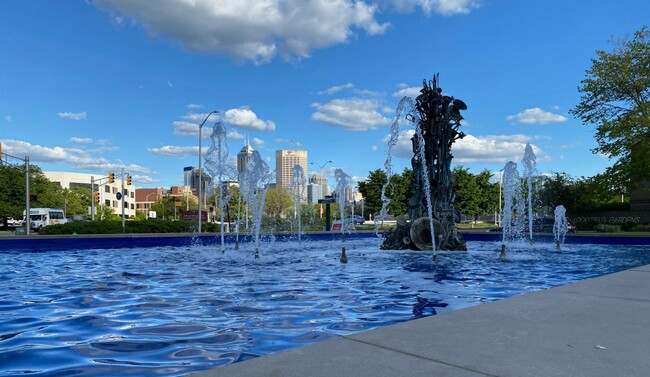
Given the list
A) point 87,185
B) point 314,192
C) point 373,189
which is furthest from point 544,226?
point 87,185

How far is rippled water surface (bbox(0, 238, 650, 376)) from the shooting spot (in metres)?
4.90

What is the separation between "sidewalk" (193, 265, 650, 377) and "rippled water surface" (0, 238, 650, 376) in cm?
127

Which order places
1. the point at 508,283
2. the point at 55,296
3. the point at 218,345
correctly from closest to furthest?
the point at 218,345 → the point at 55,296 → the point at 508,283

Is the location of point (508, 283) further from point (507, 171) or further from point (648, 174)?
point (648, 174)

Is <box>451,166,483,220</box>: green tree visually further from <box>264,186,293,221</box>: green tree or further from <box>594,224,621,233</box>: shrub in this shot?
<box>264,186,293,221</box>: green tree

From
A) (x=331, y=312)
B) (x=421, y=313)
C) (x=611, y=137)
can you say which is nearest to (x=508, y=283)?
(x=421, y=313)

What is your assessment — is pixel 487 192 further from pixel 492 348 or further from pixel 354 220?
pixel 492 348

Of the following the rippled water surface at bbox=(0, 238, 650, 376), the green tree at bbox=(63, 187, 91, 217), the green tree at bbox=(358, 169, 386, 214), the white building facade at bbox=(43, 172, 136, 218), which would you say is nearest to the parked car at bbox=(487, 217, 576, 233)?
the green tree at bbox=(358, 169, 386, 214)

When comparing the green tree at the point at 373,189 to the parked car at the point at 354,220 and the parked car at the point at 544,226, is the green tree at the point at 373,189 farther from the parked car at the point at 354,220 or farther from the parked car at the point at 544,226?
the parked car at the point at 544,226

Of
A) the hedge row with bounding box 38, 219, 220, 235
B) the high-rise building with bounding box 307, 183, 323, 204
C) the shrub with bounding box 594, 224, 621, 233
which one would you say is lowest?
the shrub with bounding box 594, 224, 621, 233

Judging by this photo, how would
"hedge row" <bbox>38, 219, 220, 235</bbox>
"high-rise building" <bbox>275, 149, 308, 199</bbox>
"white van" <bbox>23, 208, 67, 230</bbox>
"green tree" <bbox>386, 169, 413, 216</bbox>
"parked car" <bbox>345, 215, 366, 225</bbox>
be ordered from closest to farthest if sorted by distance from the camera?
1. "hedge row" <bbox>38, 219, 220, 235</bbox>
2. "white van" <bbox>23, 208, 67, 230</bbox>
3. "parked car" <bbox>345, 215, 366, 225</bbox>
4. "green tree" <bbox>386, 169, 413, 216</bbox>
5. "high-rise building" <bbox>275, 149, 308, 199</bbox>

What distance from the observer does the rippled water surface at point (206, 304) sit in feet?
16.1

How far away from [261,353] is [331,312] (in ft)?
7.46

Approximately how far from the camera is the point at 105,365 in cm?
452
